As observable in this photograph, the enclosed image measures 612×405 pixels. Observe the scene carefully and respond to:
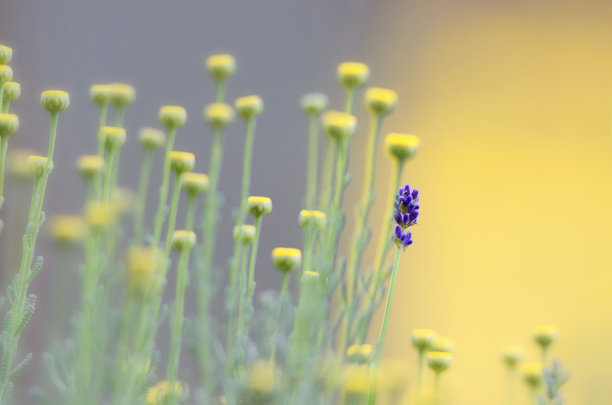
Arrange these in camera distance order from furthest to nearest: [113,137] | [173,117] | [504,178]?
[504,178], [173,117], [113,137]

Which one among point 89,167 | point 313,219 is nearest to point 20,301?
point 89,167

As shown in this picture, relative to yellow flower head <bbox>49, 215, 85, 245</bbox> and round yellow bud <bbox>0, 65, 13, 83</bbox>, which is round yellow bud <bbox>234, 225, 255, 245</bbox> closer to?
yellow flower head <bbox>49, 215, 85, 245</bbox>

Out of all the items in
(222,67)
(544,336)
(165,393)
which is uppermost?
(222,67)

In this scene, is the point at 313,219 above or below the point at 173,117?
below

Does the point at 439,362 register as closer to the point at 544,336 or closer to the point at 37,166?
the point at 544,336

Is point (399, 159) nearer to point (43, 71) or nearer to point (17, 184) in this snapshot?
point (17, 184)

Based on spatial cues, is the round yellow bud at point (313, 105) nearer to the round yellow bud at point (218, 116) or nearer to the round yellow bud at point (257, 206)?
the round yellow bud at point (218, 116)

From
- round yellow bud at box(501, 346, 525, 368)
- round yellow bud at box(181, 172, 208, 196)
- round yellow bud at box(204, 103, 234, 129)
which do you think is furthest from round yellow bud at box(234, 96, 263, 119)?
round yellow bud at box(501, 346, 525, 368)
